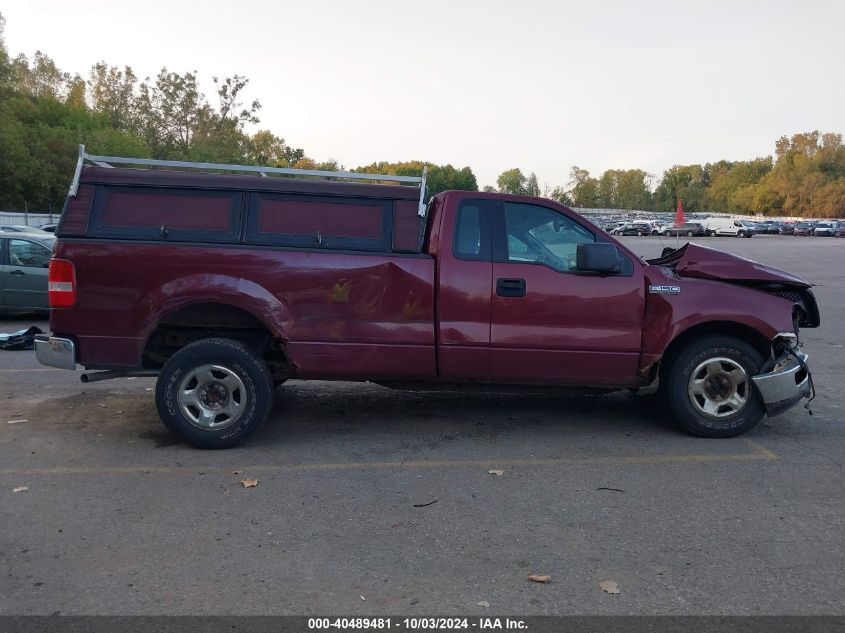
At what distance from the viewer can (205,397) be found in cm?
573

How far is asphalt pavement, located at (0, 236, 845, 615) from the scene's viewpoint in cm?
351

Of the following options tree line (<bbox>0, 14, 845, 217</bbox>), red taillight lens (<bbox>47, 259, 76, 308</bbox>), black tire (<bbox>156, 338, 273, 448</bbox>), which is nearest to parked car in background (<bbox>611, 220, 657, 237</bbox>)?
tree line (<bbox>0, 14, 845, 217</bbox>)

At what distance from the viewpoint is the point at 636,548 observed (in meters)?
4.00

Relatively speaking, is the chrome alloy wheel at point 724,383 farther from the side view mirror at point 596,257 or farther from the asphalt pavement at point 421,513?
the side view mirror at point 596,257

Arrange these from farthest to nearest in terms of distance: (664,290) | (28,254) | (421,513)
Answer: (28,254), (664,290), (421,513)

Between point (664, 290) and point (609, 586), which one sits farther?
point (664, 290)

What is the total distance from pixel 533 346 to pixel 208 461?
8.49ft

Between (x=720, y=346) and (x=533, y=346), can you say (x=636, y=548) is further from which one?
(x=720, y=346)

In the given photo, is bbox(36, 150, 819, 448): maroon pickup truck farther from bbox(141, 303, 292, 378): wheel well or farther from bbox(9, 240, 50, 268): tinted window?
bbox(9, 240, 50, 268): tinted window

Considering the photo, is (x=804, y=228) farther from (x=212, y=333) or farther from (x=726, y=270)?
(x=212, y=333)

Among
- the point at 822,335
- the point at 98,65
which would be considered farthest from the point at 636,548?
the point at 98,65

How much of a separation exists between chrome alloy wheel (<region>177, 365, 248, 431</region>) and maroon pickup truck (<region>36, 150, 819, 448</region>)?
0.01 m

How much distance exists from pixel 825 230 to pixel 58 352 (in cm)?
7954

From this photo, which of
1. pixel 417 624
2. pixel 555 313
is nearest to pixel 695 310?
pixel 555 313
